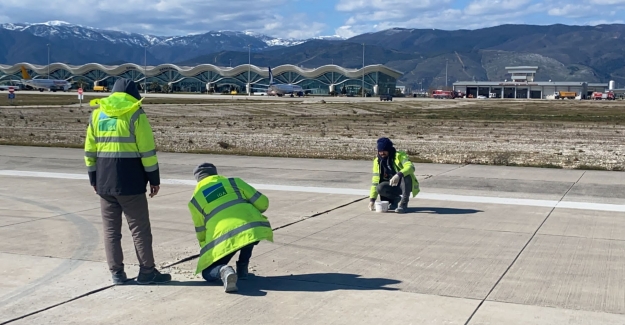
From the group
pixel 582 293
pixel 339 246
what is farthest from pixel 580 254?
pixel 339 246

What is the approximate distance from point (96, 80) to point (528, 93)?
4130 inches

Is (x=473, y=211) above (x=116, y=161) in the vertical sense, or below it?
below

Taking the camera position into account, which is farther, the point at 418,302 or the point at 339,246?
the point at 339,246

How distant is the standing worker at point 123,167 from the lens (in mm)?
6742

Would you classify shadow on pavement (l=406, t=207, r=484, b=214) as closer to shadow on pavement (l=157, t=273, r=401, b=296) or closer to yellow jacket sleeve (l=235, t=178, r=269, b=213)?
shadow on pavement (l=157, t=273, r=401, b=296)

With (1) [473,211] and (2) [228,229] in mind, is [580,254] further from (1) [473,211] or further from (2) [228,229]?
(2) [228,229]

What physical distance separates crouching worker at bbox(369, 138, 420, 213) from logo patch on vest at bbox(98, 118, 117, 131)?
5.05 meters

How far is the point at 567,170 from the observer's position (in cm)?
1727

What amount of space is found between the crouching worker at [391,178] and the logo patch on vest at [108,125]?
5053mm

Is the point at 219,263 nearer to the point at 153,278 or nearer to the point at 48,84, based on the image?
the point at 153,278

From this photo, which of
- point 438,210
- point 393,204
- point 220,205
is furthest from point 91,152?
point 438,210

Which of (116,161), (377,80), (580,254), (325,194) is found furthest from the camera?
(377,80)

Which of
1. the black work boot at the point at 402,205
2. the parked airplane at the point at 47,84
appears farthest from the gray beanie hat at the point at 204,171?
the parked airplane at the point at 47,84

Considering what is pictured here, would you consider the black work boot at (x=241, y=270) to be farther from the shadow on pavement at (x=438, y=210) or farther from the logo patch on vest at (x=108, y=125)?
the shadow on pavement at (x=438, y=210)
